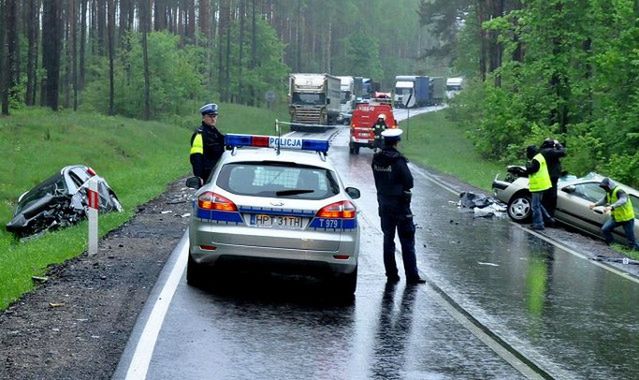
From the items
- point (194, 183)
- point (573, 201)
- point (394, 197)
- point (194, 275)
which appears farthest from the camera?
point (573, 201)

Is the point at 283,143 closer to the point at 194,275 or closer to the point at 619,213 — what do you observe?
the point at 194,275

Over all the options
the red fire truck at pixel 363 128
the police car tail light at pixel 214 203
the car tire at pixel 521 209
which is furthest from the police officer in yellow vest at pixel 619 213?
the red fire truck at pixel 363 128

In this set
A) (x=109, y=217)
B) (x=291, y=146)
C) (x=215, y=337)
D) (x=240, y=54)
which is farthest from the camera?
(x=240, y=54)

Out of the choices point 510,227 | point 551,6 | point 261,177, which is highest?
point 551,6

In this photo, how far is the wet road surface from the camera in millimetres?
8383

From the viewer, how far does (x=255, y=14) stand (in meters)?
86.1

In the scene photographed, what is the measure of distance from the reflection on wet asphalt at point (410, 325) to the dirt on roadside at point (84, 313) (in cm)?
50

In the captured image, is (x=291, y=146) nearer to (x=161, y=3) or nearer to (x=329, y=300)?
(x=329, y=300)

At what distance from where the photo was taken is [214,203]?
11.2 m

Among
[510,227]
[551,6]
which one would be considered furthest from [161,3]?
[510,227]

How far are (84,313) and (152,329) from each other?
1.07 m

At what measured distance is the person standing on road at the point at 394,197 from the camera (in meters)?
12.8

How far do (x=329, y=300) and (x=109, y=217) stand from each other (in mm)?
8800

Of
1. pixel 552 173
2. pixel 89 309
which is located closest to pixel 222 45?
pixel 552 173
